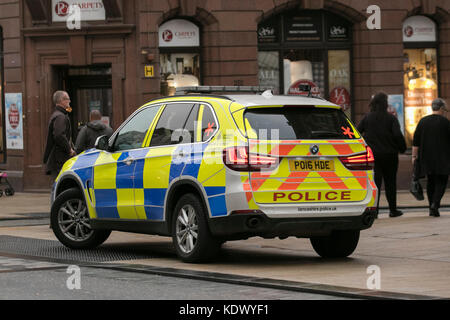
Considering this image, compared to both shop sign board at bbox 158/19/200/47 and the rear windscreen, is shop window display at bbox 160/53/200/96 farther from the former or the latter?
the rear windscreen

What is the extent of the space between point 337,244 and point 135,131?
8.55 feet

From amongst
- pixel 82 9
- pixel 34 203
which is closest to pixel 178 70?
pixel 82 9

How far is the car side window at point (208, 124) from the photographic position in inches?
432

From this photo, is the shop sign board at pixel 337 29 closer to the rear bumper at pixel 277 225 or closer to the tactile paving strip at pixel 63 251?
the tactile paving strip at pixel 63 251

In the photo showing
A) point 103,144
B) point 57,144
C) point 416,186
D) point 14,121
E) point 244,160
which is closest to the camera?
point 244,160

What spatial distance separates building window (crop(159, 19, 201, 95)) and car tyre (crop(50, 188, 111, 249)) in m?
12.5

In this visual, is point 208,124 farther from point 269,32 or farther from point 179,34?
point 269,32

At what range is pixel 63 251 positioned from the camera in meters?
12.6

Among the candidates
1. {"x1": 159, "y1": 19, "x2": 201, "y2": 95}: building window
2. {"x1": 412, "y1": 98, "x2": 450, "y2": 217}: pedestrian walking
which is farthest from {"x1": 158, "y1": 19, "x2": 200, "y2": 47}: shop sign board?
{"x1": 412, "y1": 98, "x2": 450, "y2": 217}: pedestrian walking
